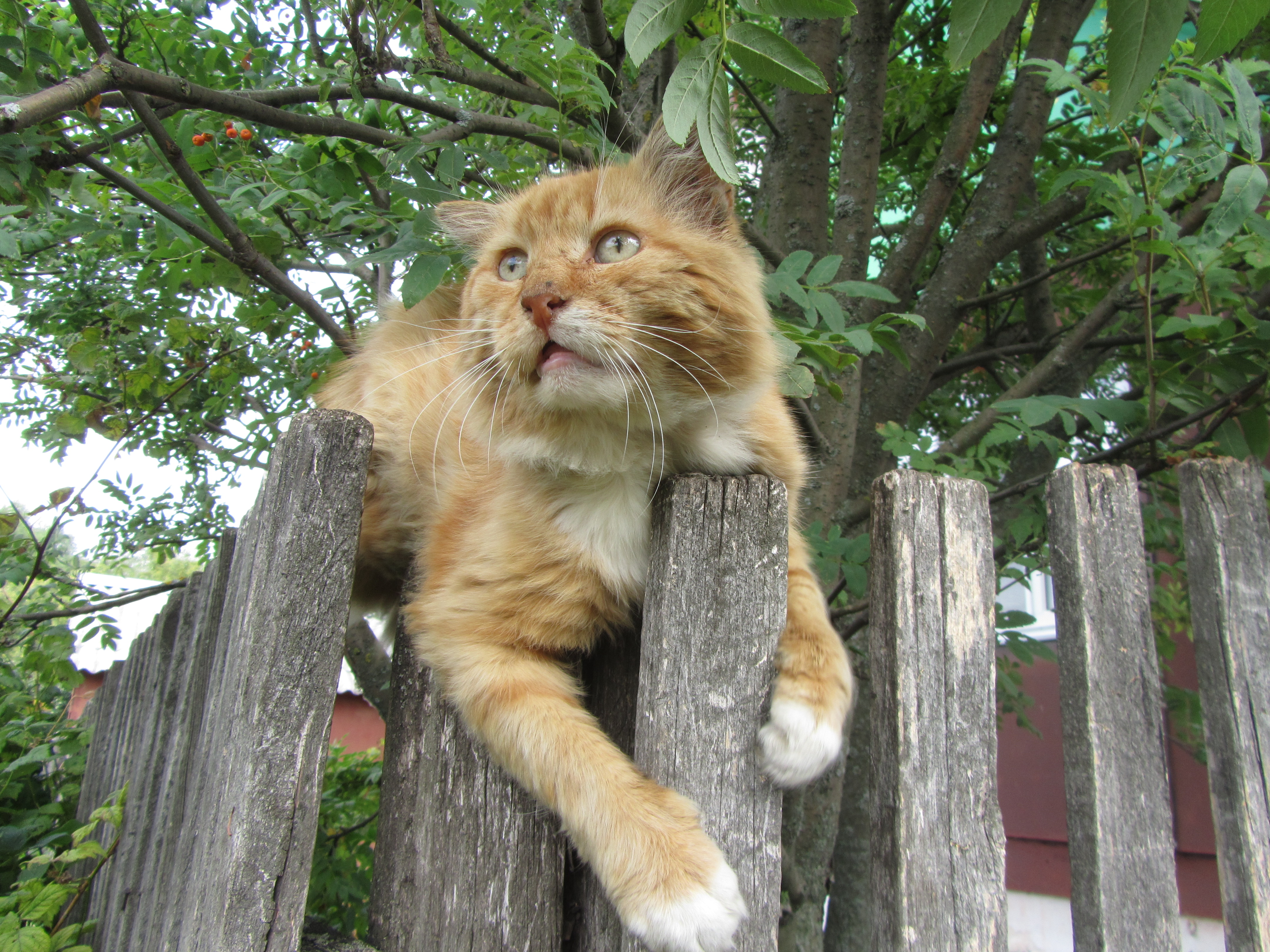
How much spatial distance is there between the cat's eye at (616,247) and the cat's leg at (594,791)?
88cm

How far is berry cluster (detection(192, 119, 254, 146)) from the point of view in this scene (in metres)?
2.23

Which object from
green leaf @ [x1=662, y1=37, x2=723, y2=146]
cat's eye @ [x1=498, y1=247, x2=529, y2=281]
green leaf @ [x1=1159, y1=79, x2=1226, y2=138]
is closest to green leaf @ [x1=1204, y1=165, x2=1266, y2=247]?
green leaf @ [x1=1159, y1=79, x2=1226, y2=138]

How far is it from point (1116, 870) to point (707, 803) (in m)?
0.65

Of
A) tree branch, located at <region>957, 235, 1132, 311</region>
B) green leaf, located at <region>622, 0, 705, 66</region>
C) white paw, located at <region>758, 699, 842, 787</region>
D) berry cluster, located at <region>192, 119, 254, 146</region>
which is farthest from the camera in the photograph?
tree branch, located at <region>957, 235, 1132, 311</region>

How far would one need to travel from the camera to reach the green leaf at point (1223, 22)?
73cm

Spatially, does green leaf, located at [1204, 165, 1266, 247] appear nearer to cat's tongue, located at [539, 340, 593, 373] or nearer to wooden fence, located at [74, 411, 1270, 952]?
wooden fence, located at [74, 411, 1270, 952]

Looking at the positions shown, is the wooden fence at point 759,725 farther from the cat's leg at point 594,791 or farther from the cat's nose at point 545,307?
the cat's nose at point 545,307

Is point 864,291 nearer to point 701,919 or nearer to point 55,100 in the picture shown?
point 701,919

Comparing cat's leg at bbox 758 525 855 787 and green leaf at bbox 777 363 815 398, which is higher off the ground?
green leaf at bbox 777 363 815 398

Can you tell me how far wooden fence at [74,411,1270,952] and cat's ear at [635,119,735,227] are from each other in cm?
86

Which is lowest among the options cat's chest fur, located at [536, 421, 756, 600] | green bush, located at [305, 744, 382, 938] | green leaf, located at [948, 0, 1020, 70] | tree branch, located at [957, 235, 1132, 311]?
green bush, located at [305, 744, 382, 938]

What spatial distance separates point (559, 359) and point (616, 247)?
36 cm

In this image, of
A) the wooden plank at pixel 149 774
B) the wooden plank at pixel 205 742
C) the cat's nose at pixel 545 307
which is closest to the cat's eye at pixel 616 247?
the cat's nose at pixel 545 307

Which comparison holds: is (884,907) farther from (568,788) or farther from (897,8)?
(897,8)
